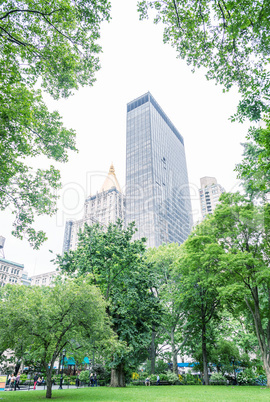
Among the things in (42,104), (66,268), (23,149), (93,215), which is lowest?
(66,268)

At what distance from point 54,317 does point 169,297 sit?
16534 mm

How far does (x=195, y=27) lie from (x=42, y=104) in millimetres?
7435

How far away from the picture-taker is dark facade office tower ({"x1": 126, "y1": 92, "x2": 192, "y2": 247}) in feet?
336

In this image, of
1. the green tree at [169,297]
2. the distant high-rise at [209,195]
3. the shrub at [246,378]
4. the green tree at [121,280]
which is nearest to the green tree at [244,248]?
the green tree at [121,280]

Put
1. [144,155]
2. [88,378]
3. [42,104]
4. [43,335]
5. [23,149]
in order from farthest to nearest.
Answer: [144,155] < [88,378] < [43,335] < [42,104] < [23,149]

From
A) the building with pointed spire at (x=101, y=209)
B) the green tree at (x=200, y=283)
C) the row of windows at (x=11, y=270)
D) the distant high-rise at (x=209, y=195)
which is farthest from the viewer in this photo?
the distant high-rise at (x=209, y=195)

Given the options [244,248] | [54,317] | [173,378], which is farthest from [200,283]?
[173,378]

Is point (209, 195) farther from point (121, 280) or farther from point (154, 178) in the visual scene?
point (121, 280)

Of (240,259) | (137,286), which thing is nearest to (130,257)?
(137,286)

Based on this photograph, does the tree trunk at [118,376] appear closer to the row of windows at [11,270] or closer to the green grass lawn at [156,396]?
the green grass lawn at [156,396]

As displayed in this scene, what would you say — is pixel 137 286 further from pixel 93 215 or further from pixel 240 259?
pixel 93 215

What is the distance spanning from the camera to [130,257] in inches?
850

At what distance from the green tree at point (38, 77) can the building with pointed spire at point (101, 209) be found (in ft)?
361

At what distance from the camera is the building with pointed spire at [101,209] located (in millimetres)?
127062
